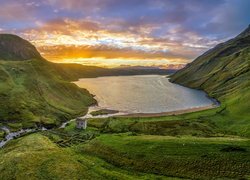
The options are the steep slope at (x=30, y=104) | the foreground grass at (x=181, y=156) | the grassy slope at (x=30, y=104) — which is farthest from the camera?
the grassy slope at (x=30, y=104)

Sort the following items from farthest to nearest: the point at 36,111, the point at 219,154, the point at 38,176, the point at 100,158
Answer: the point at 36,111, the point at 100,158, the point at 219,154, the point at 38,176

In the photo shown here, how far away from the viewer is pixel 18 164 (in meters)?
60.9

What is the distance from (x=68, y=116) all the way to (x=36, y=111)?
1670 cm

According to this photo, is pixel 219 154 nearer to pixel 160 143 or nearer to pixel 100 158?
pixel 160 143

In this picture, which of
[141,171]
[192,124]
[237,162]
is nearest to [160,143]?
[141,171]

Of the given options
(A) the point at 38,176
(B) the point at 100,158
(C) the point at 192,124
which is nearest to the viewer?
(A) the point at 38,176

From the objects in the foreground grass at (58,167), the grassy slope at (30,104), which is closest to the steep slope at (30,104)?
the grassy slope at (30,104)

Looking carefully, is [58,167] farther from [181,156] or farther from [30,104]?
[30,104]

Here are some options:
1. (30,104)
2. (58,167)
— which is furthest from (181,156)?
(30,104)

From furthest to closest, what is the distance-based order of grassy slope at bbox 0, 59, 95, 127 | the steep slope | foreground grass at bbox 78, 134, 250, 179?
grassy slope at bbox 0, 59, 95, 127
the steep slope
foreground grass at bbox 78, 134, 250, 179

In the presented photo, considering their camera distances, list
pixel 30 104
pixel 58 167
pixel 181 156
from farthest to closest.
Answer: pixel 30 104, pixel 181 156, pixel 58 167

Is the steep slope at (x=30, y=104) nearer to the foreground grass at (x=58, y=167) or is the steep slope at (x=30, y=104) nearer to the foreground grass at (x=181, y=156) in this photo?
the foreground grass at (x=58, y=167)

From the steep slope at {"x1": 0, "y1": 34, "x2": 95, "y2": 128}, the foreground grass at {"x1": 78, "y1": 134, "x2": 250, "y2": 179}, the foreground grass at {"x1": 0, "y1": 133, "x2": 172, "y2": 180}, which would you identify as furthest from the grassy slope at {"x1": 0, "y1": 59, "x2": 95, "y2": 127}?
the foreground grass at {"x1": 78, "y1": 134, "x2": 250, "y2": 179}

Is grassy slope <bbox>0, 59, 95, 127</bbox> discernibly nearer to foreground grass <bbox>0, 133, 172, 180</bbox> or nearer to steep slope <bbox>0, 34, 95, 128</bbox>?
steep slope <bbox>0, 34, 95, 128</bbox>
